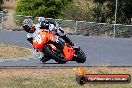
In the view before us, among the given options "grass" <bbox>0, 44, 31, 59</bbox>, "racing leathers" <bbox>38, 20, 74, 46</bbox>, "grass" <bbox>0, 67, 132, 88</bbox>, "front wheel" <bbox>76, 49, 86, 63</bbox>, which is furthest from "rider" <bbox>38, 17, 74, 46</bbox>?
"grass" <bbox>0, 44, 31, 59</bbox>

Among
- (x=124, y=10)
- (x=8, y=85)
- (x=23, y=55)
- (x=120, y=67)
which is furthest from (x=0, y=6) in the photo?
A: (x=8, y=85)

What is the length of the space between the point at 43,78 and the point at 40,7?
30.2 meters

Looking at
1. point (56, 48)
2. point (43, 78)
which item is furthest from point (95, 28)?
point (56, 48)

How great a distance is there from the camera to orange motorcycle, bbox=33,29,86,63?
6.86 metres

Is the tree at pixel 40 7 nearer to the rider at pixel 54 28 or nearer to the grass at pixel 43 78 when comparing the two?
the grass at pixel 43 78

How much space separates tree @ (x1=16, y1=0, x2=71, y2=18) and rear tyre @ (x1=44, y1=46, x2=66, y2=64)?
3798cm

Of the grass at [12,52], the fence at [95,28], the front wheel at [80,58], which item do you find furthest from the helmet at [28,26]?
the fence at [95,28]

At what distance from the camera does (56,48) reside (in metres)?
7.04

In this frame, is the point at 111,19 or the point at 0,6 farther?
the point at 0,6

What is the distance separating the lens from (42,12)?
45781 millimetres

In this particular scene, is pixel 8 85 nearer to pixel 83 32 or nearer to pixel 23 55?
pixel 23 55

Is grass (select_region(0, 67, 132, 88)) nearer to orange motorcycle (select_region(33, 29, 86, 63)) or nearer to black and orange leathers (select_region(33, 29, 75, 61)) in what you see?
orange motorcycle (select_region(33, 29, 86, 63))

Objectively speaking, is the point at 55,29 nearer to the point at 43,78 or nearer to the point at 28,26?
the point at 28,26

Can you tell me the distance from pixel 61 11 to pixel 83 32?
4.73m
